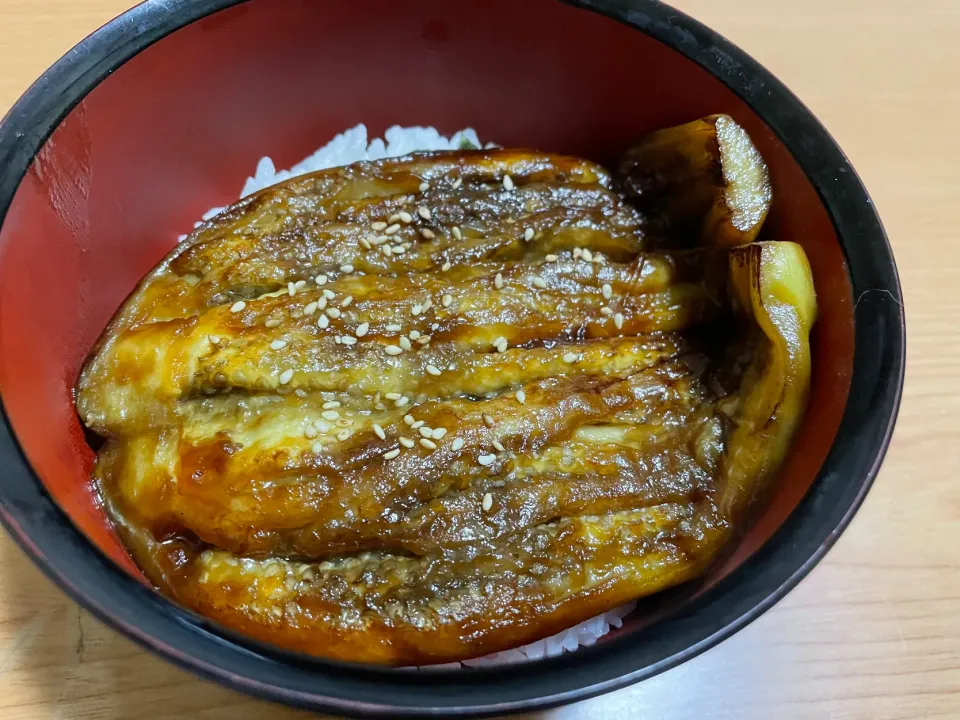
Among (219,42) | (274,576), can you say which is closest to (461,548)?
→ (274,576)

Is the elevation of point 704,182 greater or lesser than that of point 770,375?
greater

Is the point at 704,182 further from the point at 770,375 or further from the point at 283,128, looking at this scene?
the point at 283,128

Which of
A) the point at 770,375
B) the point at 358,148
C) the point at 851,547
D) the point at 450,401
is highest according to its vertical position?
the point at 358,148

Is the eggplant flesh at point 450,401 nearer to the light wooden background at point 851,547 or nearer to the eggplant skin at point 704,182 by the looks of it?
the eggplant skin at point 704,182

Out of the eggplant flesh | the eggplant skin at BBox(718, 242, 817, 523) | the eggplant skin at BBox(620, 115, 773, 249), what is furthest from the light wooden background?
the eggplant skin at BBox(620, 115, 773, 249)

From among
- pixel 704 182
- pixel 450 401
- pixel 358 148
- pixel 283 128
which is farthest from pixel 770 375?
pixel 283 128

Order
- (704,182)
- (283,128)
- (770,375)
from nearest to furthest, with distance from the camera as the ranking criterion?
(770,375), (704,182), (283,128)

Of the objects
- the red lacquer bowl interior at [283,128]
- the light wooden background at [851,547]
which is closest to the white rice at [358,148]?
the red lacquer bowl interior at [283,128]

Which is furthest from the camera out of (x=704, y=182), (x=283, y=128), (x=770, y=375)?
(x=283, y=128)

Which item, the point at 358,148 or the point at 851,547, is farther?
the point at 358,148
